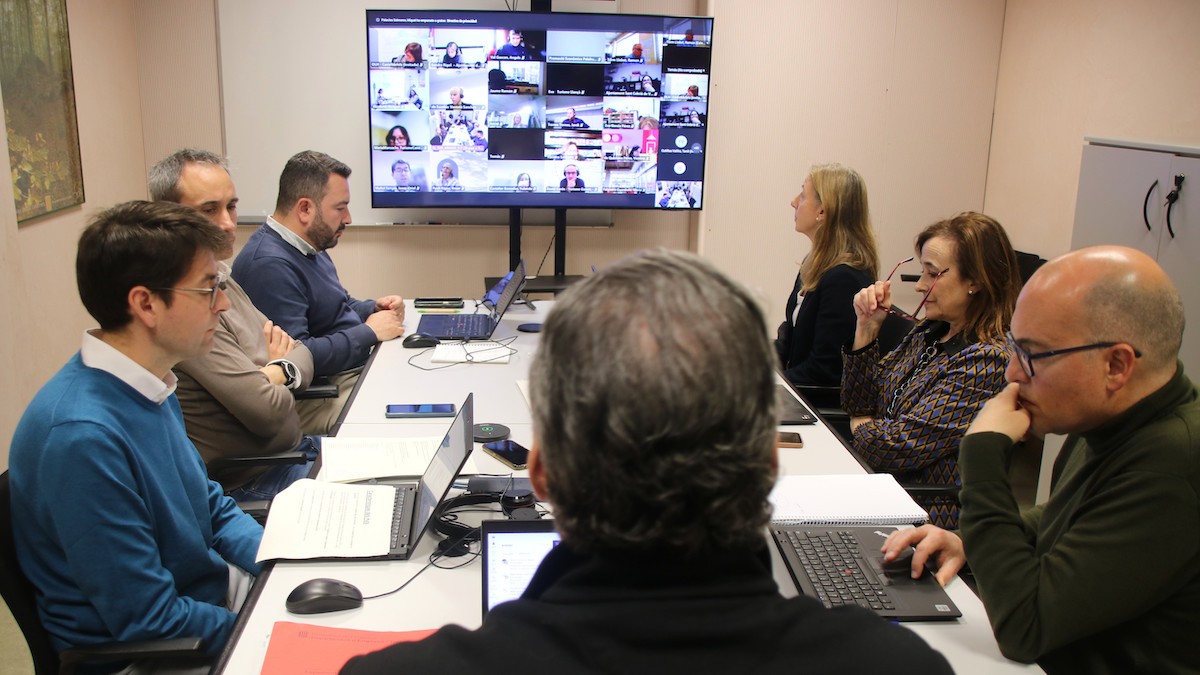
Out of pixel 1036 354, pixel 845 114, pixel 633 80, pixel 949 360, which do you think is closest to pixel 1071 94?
pixel 845 114

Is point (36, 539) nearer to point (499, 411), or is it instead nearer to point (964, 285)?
point (499, 411)

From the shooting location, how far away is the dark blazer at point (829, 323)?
3273mm

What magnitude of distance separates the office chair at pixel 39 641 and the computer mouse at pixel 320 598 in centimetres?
18

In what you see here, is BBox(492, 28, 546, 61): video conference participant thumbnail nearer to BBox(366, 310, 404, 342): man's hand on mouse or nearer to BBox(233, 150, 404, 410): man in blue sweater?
BBox(233, 150, 404, 410): man in blue sweater

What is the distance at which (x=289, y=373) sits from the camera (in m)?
2.85

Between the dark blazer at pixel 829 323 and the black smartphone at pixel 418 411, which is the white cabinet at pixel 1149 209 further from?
the black smartphone at pixel 418 411

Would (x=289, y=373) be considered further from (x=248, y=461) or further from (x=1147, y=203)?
(x=1147, y=203)

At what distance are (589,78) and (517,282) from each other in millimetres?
1508

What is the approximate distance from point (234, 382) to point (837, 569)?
1.60 metres

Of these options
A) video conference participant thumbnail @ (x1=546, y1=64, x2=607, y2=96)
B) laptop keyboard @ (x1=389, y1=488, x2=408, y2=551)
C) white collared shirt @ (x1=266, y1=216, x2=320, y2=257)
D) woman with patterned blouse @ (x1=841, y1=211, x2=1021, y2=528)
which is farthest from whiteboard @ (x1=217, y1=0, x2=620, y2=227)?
laptop keyboard @ (x1=389, y1=488, x2=408, y2=551)

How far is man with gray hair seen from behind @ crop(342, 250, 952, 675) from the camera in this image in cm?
76

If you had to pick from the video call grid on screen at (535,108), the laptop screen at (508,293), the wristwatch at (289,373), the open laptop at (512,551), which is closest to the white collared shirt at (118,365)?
the open laptop at (512,551)

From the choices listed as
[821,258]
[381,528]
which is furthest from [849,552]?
[821,258]

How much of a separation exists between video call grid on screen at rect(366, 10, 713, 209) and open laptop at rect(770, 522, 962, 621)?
126 inches
